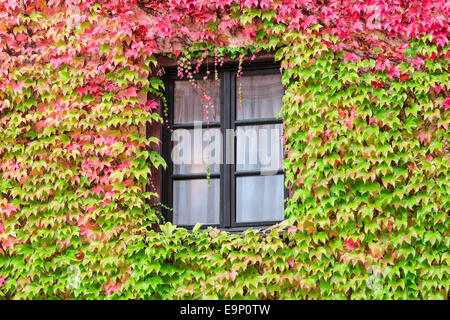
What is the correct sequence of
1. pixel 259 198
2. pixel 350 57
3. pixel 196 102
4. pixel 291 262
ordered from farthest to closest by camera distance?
pixel 196 102 < pixel 259 198 < pixel 350 57 < pixel 291 262

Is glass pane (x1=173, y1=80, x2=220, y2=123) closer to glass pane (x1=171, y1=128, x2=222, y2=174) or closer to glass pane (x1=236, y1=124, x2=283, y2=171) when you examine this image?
glass pane (x1=171, y1=128, x2=222, y2=174)

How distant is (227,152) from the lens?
7.16 metres

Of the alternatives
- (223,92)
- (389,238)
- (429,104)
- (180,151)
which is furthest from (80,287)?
(429,104)

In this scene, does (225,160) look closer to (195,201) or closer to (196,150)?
(196,150)

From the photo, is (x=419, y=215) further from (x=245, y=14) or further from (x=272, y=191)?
(x=245, y=14)

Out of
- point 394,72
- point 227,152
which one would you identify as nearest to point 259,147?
point 227,152

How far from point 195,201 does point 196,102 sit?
3.23 ft

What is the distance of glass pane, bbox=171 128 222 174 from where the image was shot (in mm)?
7230

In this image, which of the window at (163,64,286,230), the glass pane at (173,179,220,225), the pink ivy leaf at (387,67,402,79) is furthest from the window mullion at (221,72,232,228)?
the pink ivy leaf at (387,67,402,79)

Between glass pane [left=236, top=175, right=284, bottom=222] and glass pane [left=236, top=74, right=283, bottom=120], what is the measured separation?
630 millimetres

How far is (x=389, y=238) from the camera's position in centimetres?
644

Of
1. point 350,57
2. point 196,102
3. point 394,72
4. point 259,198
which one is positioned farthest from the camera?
point 196,102

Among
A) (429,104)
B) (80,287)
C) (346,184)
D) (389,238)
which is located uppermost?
(429,104)

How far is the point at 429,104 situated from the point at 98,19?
3326 mm
